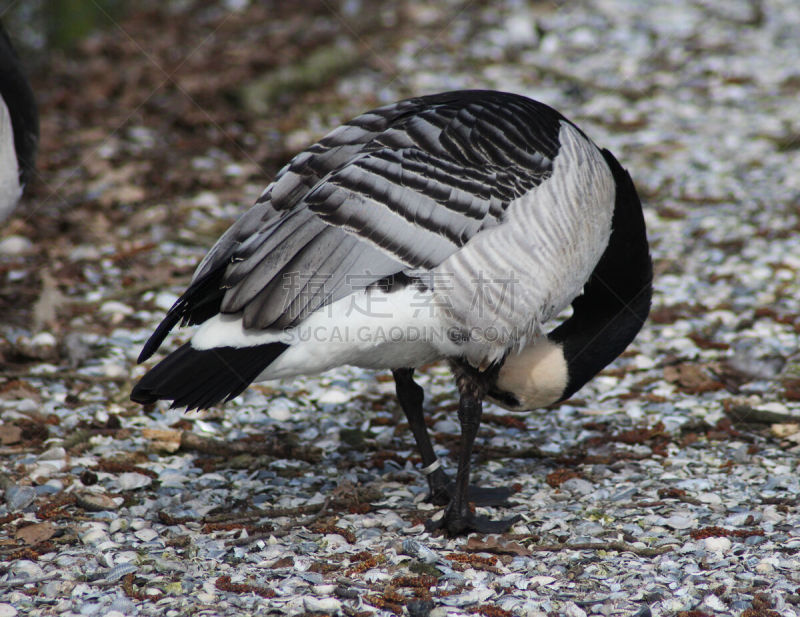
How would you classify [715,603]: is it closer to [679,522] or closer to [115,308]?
[679,522]

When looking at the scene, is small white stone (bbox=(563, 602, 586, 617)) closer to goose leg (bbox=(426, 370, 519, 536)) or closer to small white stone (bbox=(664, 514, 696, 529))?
goose leg (bbox=(426, 370, 519, 536))

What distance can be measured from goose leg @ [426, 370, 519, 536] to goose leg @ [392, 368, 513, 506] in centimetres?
23

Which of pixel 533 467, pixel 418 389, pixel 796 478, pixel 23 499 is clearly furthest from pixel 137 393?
pixel 796 478

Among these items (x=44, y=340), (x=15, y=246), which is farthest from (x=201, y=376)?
(x=15, y=246)

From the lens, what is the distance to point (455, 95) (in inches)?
161

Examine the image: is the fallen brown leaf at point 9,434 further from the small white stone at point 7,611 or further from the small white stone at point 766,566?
the small white stone at point 766,566

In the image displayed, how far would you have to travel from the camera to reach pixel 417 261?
3.41 metres

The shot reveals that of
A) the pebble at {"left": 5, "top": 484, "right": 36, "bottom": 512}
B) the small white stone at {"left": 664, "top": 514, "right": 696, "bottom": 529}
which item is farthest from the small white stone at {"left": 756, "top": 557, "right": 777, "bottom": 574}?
the pebble at {"left": 5, "top": 484, "right": 36, "bottom": 512}

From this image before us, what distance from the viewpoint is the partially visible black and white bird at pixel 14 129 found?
17.0 ft

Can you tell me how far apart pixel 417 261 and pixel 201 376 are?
927mm

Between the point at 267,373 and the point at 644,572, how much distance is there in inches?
64.4

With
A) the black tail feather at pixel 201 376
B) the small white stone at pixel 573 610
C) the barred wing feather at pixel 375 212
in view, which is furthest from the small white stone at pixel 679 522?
the black tail feather at pixel 201 376

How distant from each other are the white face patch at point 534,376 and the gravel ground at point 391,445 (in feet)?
1.59

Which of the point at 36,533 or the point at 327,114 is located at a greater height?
the point at 327,114
